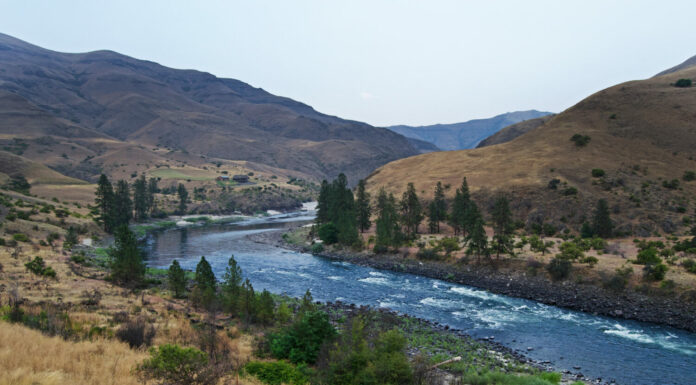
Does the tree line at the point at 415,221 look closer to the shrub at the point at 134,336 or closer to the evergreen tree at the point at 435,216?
the evergreen tree at the point at 435,216

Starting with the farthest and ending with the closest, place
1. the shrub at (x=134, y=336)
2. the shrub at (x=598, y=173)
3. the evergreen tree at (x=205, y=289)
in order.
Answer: the shrub at (x=598, y=173) < the evergreen tree at (x=205, y=289) < the shrub at (x=134, y=336)

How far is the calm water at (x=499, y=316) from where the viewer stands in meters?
24.0

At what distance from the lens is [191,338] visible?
1808 cm

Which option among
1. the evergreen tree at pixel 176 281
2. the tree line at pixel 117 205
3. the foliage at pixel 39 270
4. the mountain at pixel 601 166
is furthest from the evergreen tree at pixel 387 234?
the tree line at pixel 117 205

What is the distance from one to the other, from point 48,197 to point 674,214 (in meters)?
125

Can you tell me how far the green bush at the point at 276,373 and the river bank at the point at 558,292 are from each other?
30.6 meters

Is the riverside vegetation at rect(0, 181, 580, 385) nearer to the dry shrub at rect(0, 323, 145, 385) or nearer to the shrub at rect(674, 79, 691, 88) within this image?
the dry shrub at rect(0, 323, 145, 385)

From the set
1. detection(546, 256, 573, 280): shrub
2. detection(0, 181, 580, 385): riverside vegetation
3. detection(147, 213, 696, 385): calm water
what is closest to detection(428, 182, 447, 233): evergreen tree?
detection(147, 213, 696, 385): calm water

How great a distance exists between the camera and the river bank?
31219mm

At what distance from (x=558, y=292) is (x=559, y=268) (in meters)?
3.45

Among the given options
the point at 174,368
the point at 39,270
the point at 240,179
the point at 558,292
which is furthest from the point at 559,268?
the point at 240,179

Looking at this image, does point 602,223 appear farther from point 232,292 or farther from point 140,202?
point 140,202

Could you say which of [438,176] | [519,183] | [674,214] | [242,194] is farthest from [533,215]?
[242,194]

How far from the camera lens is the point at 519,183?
78.2 m
